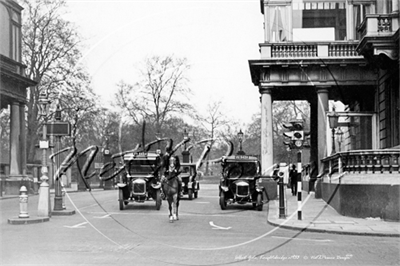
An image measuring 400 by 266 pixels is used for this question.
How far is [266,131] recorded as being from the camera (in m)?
30.7

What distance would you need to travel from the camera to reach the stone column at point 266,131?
30344 mm

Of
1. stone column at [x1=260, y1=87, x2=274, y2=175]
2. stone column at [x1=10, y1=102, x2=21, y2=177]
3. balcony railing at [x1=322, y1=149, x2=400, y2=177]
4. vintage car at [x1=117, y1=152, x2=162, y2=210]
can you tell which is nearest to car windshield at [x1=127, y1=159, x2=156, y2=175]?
vintage car at [x1=117, y1=152, x2=162, y2=210]

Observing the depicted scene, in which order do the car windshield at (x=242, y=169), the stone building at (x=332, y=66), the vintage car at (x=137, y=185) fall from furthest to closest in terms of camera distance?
1. the car windshield at (x=242, y=169)
2. the stone building at (x=332, y=66)
3. the vintage car at (x=137, y=185)

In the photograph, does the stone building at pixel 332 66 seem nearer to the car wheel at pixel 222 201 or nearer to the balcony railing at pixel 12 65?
the car wheel at pixel 222 201

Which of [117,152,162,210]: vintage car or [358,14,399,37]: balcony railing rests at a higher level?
[358,14,399,37]: balcony railing

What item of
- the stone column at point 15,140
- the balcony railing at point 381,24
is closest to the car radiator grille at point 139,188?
the balcony railing at point 381,24

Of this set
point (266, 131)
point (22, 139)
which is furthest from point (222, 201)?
point (22, 139)

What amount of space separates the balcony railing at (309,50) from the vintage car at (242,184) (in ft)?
22.3

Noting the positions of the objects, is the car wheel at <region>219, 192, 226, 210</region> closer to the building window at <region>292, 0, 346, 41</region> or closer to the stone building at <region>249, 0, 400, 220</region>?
the stone building at <region>249, 0, 400, 220</region>

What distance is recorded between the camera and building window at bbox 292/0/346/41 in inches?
1209

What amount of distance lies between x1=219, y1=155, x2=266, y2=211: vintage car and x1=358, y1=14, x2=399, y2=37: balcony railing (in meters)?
7.23

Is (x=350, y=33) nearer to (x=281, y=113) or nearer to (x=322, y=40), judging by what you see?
(x=322, y=40)

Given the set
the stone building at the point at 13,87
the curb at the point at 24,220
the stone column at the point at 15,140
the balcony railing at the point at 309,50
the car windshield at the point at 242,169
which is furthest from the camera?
the stone column at the point at 15,140

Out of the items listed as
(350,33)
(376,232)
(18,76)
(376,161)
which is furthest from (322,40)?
(18,76)
